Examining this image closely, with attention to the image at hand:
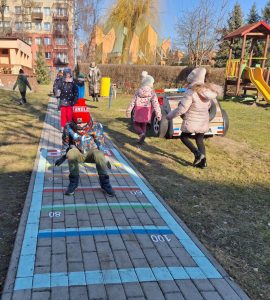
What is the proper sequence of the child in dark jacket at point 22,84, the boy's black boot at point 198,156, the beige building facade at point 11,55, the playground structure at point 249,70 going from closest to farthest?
the boy's black boot at point 198,156 → the child in dark jacket at point 22,84 → the playground structure at point 249,70 → the beige building facade at point 11,55

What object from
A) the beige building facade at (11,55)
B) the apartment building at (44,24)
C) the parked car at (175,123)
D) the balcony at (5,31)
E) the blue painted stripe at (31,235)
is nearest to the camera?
the blue painted stripe at (31,235)

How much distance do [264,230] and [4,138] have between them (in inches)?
256

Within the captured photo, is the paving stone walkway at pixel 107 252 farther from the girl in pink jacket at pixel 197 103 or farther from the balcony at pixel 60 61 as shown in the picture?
the balcony at pixel 60 61

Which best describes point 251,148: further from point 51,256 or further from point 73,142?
point 51,256

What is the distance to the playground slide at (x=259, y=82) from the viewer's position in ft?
56.9

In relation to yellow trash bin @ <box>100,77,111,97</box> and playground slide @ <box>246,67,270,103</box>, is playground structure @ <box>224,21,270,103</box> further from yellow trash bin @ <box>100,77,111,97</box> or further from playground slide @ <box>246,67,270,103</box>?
yellow trash bin @ <box>100,77,111,97</box>

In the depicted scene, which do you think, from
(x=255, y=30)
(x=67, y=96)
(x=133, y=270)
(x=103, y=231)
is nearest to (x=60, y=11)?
(x=255, y=30)

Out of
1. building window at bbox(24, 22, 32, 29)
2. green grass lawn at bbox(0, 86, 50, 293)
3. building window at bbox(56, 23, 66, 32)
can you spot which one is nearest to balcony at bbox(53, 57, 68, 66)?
building window at bbox(56, 23, 66, 32)

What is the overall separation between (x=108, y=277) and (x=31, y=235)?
3.65 feet

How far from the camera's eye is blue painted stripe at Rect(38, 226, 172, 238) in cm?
362

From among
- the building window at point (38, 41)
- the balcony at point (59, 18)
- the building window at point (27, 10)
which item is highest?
the building window at point (27, 10)

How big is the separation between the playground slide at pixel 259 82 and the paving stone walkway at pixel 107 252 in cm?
1436

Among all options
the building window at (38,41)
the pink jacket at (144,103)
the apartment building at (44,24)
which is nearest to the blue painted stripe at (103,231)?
the pink jacket at (144,103)

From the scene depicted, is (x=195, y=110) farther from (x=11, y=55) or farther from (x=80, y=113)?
(x=11, y=55)
